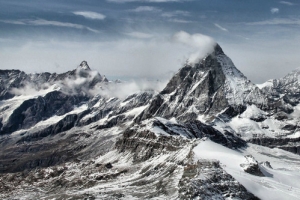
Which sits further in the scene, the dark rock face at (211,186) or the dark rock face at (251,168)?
the dark rock face at (251,168)

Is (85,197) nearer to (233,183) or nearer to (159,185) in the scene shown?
(159,185)

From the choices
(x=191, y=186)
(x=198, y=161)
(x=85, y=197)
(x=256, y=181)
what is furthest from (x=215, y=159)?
(x=85, y=197)

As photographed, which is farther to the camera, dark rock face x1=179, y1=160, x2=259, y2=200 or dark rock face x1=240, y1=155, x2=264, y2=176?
dark rock face x1=240, y1=155, x2=264, y2=176

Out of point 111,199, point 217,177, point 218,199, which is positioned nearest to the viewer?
point 218,199

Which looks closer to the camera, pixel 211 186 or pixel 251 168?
pixel 211 186

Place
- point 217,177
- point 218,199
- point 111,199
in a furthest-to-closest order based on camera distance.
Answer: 1. point 111,199
2. point 217,177
3. point 218,199

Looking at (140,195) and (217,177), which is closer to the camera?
(217,177)

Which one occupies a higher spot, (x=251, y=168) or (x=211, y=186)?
(x=211, y=186)

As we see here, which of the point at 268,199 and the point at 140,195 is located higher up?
the point at 268,199

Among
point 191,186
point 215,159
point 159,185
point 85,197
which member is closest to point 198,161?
point 215,159

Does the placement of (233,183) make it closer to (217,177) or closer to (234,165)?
(217,177)
